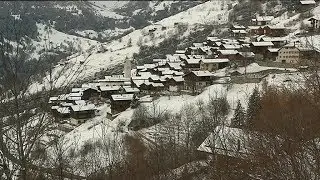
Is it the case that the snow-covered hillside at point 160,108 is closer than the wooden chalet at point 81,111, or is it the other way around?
the snow-covered hillside at point 160,108

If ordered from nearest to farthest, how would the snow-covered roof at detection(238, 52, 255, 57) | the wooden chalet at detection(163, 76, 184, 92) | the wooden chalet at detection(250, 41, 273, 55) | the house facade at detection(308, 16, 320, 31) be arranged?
the wooden chalet at detection(163, 76, 184, 92)
the snow-covered roof at detection(238, 52, 255, 57)
the wooden chalet at detection(250, 41, 273, 55)
the house facade at detection(308, 16, 320, 31)

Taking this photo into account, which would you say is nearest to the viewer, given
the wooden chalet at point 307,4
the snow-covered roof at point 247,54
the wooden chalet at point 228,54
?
the snow-covered roof at point 247,54

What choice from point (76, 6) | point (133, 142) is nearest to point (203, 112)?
point (133, 142)

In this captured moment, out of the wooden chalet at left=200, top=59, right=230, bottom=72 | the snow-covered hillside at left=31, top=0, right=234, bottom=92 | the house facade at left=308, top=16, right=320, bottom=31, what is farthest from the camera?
the snow-covered hillside at left=31, top=0, right=234, bottom=92

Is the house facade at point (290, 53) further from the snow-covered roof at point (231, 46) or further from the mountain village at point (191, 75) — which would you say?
the snow-covered roof at point (231, 46)

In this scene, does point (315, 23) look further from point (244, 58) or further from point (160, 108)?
point (160, 108)

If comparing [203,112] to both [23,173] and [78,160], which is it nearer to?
[78,160]

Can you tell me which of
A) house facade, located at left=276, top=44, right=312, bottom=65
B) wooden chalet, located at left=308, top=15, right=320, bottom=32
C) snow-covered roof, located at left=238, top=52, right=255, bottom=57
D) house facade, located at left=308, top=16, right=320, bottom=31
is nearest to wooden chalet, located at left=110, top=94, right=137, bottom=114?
snow-covered roof, located at left=238, top=52, right=255, bottom=57

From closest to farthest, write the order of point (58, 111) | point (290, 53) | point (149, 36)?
point (58, 111) → point (290, 53) → point (149, 36)

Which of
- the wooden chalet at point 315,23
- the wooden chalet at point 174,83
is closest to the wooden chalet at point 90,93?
the wooden chalet at point 174,83

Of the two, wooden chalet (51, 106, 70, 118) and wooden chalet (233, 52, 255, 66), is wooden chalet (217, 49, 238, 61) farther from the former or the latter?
wooden chalet (51, 106, 70, 118)

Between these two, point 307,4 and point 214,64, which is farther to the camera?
point 307,4

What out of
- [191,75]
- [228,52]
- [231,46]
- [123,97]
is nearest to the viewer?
[123,97]

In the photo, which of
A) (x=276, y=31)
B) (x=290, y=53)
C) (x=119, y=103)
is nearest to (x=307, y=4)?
(x=276, y=31)
